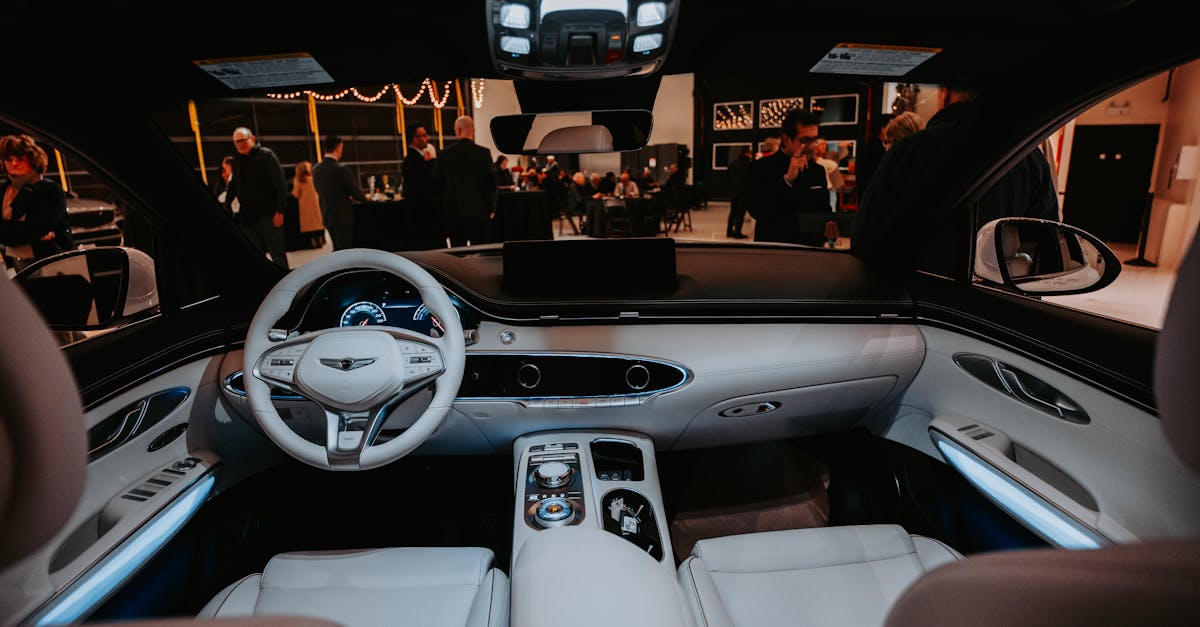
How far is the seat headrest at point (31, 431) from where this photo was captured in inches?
20.0

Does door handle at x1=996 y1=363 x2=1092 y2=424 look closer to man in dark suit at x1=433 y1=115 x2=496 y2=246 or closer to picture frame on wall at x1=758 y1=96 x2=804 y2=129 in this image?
man in dark suit at x1=433 y1=115 x2=496 y2=246

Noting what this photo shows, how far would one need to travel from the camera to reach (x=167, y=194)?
172 centimetres

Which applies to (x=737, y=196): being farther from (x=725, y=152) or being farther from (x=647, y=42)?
(x=647, y=42)

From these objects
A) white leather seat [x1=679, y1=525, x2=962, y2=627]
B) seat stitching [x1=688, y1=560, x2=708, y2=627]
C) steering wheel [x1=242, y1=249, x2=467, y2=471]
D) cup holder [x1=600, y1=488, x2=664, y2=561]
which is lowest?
white leather seat [x1=679, y1=525, x2=962, y2=627]

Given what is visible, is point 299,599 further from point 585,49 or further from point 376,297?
point 585,49

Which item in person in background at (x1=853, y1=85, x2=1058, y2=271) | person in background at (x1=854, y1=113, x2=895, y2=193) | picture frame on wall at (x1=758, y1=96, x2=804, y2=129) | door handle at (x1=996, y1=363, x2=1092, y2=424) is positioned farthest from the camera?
picture frame on wall at (x1=758, y1=96, x2=804, y2=129)

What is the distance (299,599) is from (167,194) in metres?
1.16

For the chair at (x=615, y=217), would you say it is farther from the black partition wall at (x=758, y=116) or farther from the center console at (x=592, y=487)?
the center console at (x=592, y=487)

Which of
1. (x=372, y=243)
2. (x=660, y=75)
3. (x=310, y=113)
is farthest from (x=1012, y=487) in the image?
(x=310, y=113)

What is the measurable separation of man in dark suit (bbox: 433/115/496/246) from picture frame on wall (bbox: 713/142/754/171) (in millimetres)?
8866

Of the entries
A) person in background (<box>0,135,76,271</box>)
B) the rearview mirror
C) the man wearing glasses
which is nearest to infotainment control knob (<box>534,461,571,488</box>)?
the rearview mirror

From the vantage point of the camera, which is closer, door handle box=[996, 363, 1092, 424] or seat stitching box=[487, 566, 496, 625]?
seat stitching box=[487, 566, 496, 625]

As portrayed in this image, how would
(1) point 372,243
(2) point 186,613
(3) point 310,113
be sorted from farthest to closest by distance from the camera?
(3) point 310,113 < (1) point 372,243 < (2) point 186,613

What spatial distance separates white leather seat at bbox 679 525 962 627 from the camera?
52.0 inches
